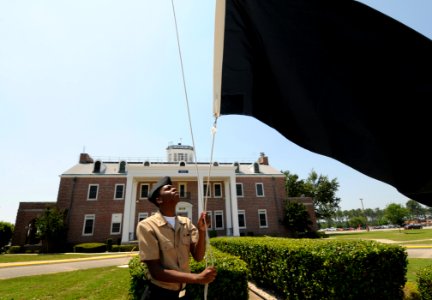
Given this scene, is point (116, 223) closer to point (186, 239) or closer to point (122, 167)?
point (122, 167)

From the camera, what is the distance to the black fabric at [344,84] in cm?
167

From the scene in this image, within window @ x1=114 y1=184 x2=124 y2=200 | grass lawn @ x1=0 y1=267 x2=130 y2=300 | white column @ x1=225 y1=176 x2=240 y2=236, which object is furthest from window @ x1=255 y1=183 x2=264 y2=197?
grass lawn @ x1=0 y1=267 x2=130 y2=300

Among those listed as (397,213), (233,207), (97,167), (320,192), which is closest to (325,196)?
(320,192)

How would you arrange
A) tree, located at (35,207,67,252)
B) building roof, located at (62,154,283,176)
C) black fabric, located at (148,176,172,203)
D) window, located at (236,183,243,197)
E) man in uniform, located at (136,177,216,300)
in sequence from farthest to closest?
window, located at (236,183,243,197), building roof, located at (62,154,283,176), tree, located at (35,207,67,252), black fabric, located at (148,176,172,203), man in uniform, located at (136,177,216,300)

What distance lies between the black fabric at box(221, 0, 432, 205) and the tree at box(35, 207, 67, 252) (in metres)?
30.2

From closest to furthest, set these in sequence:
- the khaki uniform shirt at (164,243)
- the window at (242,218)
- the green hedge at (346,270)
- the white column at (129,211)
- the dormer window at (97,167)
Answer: the khaki uniform shirt at (164,243) < the green hedge at (346,270) < the white column at (129,211) < the dormer window at (97,167) < the window at (242,218)

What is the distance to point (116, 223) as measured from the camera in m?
29.6

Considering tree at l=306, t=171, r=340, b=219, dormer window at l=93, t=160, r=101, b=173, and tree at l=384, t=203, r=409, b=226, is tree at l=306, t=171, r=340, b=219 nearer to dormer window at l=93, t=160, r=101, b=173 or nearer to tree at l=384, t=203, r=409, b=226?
tree at l=384, t=203, r=409, b=226

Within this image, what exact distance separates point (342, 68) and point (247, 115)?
34.7 inches

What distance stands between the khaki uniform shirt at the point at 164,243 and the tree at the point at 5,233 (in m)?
36.6

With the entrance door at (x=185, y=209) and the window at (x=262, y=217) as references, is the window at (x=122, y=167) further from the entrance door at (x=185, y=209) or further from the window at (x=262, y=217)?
the window at (x=262, y=217)

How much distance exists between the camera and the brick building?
28.5 metres

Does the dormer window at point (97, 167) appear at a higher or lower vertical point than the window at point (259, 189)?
higher

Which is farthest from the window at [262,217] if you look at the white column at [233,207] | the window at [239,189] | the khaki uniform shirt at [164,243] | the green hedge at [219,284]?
the khaki uniform shirt at [164,243]
